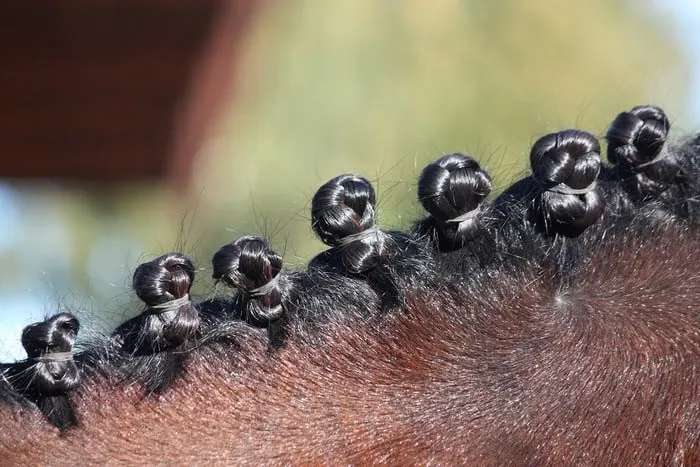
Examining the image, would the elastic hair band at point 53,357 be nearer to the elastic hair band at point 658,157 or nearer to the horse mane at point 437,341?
the horse mane at point 437,341

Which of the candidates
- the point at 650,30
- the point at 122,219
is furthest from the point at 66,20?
the point at 650,30

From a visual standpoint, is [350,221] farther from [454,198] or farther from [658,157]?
[658,157]

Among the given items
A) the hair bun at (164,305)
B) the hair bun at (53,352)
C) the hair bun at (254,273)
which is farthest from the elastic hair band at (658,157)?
the hair bun at (53,352)

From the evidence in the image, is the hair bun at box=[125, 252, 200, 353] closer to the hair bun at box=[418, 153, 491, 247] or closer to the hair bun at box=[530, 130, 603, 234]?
the hair bun at box=[418, 153, 491, 247]

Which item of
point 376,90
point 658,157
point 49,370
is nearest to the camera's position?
point 49,370

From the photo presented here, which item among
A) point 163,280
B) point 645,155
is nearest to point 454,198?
point 645,155

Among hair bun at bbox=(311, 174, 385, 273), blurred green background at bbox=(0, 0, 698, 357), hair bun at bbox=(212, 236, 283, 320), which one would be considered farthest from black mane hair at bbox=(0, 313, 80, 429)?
blurred green background at bbox=(0, 0, 698, 357)
